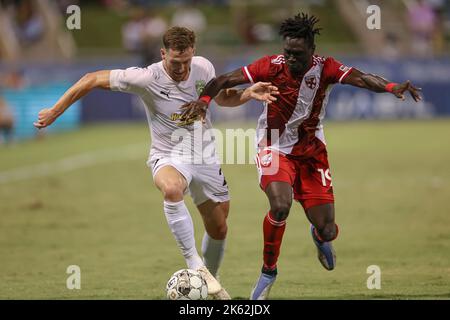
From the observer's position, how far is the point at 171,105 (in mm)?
8852

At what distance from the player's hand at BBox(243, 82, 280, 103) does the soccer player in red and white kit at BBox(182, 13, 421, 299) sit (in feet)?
0.53

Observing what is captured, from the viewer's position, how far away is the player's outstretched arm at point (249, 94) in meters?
8.47

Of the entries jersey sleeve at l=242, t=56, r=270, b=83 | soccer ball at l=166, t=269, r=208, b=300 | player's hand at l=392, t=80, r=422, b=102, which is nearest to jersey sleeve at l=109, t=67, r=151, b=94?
jersey sleeve at l=242, t=56, r=270, b=83

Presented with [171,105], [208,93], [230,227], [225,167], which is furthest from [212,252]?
[225,167]

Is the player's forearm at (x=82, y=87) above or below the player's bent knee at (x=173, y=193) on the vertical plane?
above

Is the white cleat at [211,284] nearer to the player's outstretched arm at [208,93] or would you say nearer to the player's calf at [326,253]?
the player's outstretched arm at [208,93]

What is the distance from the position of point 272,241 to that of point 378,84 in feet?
5.56

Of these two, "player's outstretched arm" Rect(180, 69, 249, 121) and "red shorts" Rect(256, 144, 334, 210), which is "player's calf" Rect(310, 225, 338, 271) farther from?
"player's outstretched arm" Rect(180, 69, 249, 121)

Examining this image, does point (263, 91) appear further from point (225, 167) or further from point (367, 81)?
point (225, 167)

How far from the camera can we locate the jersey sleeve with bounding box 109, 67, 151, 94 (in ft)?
28.3

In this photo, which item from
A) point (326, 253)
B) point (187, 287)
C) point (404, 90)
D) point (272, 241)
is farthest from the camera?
point (326, 253)

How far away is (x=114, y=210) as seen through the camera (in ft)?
48.1

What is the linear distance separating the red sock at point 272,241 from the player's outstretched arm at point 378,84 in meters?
1.43

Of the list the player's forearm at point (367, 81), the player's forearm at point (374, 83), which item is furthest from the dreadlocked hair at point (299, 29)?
the player's forearm at point (374, 83)
